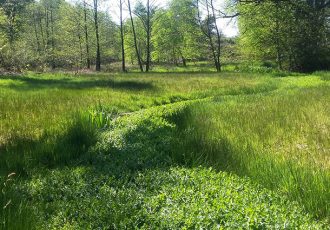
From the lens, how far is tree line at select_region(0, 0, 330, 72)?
79.0ft

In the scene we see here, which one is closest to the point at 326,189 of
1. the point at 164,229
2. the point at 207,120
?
the point at 164,229

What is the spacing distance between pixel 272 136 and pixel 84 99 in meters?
6.54

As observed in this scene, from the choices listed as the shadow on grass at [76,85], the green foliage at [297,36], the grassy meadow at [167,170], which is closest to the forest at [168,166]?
the grassy meadow at [167,170]

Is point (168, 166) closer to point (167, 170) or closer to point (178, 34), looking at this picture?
point (167, 170)

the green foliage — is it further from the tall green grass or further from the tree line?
the tall green grass

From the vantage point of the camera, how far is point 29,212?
2994 millimetres

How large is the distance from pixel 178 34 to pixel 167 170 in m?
50.9

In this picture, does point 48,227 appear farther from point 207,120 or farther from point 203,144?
point 207,120

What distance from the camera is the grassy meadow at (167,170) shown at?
2.90 meters

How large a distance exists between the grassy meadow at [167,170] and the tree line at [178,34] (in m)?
4.78

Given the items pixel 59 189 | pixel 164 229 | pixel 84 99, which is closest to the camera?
pixel 164 229

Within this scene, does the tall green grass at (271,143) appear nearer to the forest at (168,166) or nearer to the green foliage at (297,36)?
the forest at (168,166)

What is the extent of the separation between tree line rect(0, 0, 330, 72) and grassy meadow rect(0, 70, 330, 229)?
188 inches

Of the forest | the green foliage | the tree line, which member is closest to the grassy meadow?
the forest
